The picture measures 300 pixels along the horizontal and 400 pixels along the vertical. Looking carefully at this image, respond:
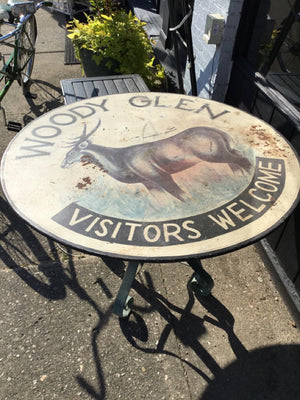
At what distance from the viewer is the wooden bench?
11.1 feet

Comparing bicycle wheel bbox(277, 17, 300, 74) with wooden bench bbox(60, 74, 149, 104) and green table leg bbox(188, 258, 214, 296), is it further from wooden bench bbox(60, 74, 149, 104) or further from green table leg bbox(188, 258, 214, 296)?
green table leg bbox(188, 258, 214, 296)

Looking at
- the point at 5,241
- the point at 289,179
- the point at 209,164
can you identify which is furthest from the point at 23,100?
the point at 289,179

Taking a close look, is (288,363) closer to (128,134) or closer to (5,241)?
(128,134)

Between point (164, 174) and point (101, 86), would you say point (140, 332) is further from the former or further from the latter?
point (101, 86)

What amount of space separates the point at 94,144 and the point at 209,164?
0.71m

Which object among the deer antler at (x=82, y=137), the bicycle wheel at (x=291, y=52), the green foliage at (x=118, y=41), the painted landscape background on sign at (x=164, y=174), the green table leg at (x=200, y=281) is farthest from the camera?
the green foliage at (x=118, y=41)

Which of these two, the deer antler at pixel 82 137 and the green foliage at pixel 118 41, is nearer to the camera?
the deer antler at pixel 82 137

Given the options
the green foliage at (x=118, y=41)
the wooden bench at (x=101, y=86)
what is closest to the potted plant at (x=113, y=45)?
the green foliage at (x=118, y=41)

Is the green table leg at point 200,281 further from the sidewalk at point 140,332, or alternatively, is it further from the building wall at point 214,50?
the building wall at point 214,50

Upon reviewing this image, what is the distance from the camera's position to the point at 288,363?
2189 mm

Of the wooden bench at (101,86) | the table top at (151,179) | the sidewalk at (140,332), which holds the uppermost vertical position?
the table top at (151,179)

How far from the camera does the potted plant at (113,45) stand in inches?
156

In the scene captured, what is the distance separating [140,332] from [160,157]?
1.28 meters

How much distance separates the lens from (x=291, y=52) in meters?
2.86
